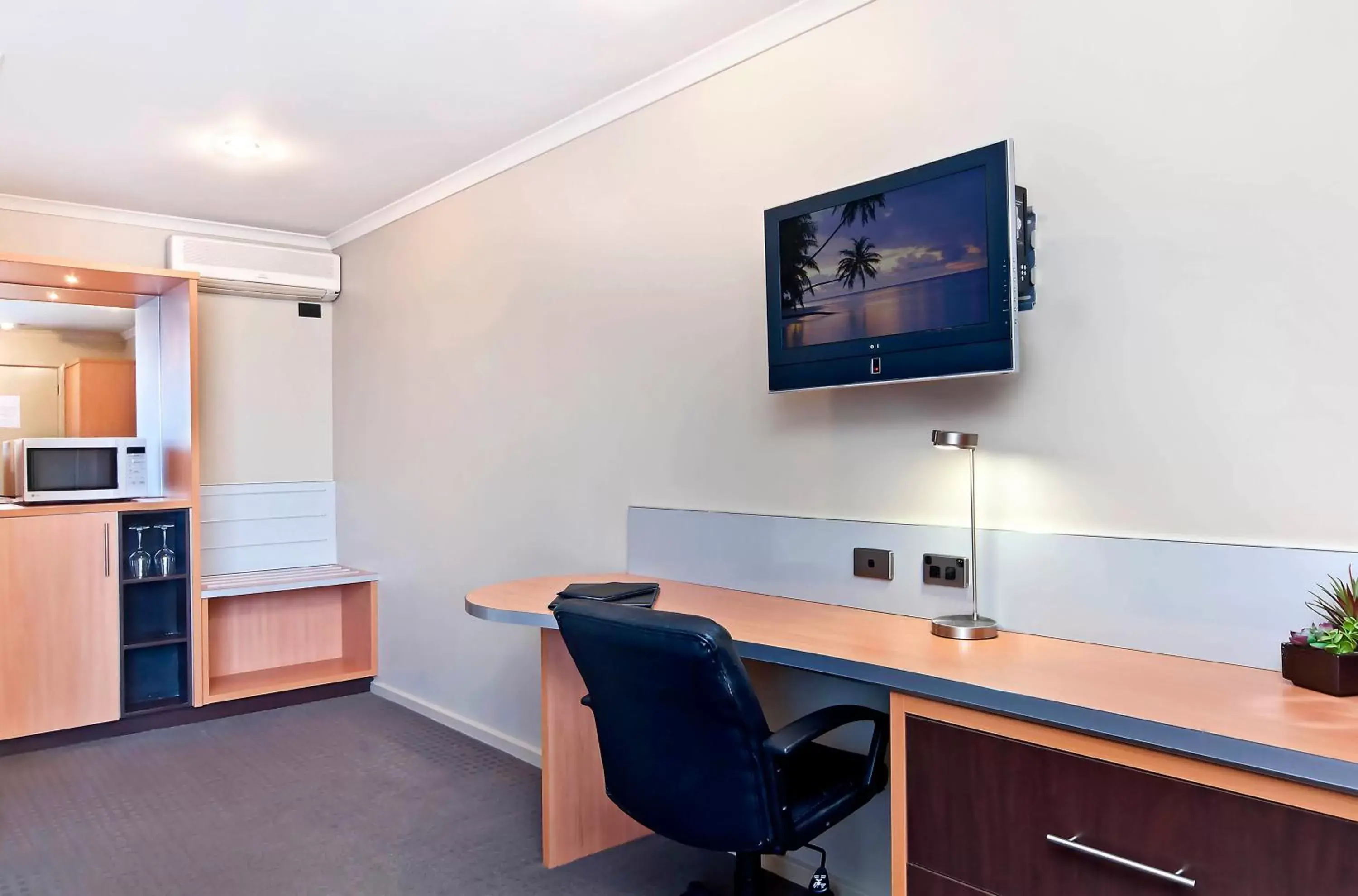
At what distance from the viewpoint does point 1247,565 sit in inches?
68.1

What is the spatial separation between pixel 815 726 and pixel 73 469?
401 centimetres

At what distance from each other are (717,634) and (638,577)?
54.8 inches

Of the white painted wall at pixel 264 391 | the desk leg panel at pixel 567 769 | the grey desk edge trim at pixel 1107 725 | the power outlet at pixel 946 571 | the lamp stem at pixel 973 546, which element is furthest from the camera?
the white painted wall at pixel 264 391

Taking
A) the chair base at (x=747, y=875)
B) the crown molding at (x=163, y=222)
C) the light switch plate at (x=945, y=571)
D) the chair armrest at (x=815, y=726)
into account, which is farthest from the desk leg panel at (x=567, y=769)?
the crown molding at (x=163, y=222)

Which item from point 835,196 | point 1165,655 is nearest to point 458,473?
point 835,196

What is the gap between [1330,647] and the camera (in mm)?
1485

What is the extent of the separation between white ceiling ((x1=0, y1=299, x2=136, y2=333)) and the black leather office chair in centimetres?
384

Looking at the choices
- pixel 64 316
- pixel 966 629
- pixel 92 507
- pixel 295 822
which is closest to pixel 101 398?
pixel 64 316

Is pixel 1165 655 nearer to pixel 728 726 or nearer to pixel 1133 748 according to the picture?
pixel 1133 748

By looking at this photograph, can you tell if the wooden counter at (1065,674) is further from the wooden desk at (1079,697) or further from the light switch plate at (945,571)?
the light switch plate at (945,571)

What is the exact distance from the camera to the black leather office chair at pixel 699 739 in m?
1.77

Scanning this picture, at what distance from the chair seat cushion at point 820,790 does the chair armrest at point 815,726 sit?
44mm

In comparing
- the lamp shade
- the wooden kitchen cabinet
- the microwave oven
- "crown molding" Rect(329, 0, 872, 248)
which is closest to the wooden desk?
the lamp shade

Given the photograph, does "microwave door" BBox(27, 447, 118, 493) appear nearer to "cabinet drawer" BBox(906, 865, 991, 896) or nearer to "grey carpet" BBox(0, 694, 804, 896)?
"grey carpet" BBox(0, 694, 804, 896)
